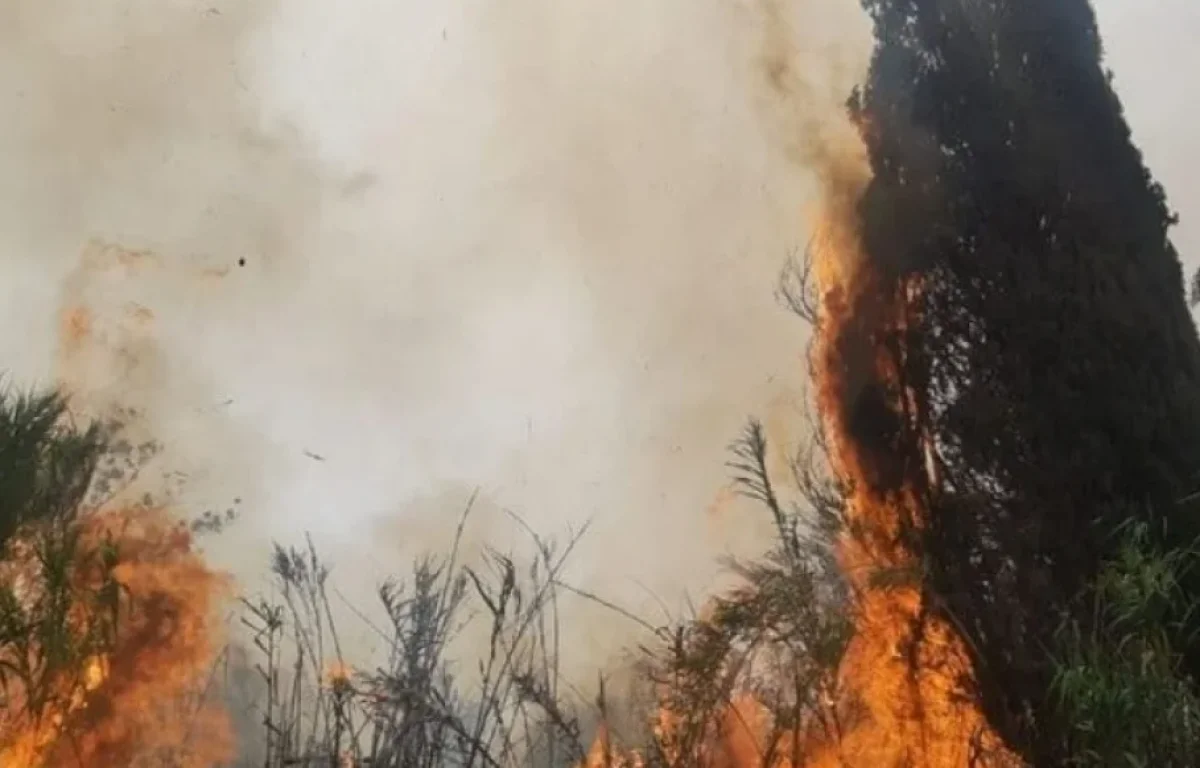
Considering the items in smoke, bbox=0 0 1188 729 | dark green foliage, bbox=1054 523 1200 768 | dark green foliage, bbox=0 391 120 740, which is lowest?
dark green foliage, bbox=1054 523 1200 768

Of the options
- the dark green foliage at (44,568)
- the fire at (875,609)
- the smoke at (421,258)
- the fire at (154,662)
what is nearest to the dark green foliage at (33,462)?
the dark green foliage at (44,568)

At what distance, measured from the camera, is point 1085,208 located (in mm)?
9398

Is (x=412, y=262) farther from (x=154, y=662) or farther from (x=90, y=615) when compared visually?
(x=90, y=615)

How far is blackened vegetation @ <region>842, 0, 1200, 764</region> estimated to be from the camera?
321 inches

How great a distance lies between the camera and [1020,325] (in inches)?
354

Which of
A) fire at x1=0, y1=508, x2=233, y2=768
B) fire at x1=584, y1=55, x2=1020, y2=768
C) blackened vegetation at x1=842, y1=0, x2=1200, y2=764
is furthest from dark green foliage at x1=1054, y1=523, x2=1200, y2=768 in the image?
fire at x1=0, y1=508, x2=233, y2=768

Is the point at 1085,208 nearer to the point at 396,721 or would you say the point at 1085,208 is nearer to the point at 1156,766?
the point at 1156,766

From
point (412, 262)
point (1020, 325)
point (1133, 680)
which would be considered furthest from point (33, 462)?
point (412, 262)

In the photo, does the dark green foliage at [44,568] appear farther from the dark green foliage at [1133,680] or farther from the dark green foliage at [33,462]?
the dark green foliage at [1133,680]

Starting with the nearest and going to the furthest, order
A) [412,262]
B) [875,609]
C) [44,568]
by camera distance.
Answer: [44,568] < [875,609] < [412,262]

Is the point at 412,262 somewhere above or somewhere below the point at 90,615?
above

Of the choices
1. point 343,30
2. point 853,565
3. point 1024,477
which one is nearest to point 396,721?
point 853,565

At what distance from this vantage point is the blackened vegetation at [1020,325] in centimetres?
816

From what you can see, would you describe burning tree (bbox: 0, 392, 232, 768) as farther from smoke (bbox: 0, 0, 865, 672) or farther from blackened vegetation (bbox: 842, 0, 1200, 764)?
blackened vegetation (bbox: 842, 0, 1200, 764)
